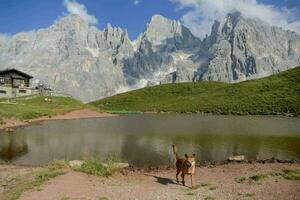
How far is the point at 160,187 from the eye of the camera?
84.5ft

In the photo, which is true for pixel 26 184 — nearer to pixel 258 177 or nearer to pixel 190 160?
pixel 190 160

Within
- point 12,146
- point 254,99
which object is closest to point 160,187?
point 12,146

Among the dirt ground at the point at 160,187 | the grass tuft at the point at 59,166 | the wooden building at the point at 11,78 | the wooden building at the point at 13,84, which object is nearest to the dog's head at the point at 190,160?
the dirt ground at the point at 160,187

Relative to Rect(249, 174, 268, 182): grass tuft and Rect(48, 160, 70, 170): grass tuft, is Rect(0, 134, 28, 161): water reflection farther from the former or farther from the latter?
A: Rect(249, 174, 268, 182): grass tuft

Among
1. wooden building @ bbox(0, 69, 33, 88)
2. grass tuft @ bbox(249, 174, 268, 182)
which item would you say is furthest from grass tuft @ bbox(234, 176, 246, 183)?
wooden building @ bbox(0, 69, 33, 88)

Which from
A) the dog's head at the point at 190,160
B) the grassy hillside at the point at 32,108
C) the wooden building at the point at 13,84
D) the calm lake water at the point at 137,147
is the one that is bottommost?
the calm lake water at the point at 137,147

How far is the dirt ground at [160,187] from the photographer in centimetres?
2264

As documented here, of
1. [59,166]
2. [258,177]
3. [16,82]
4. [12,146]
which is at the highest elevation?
[16,82]

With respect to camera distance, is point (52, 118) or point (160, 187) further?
point (52, 118)

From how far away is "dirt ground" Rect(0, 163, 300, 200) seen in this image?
22.6 metres

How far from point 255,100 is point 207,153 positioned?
123 metres

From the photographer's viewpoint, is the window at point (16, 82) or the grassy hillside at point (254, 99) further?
the grassy hillside at point (254, 99)

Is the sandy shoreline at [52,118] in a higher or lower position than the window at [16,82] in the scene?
lower

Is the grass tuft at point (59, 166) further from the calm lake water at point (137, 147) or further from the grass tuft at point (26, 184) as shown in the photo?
the calm lake water at point (137, 147)
